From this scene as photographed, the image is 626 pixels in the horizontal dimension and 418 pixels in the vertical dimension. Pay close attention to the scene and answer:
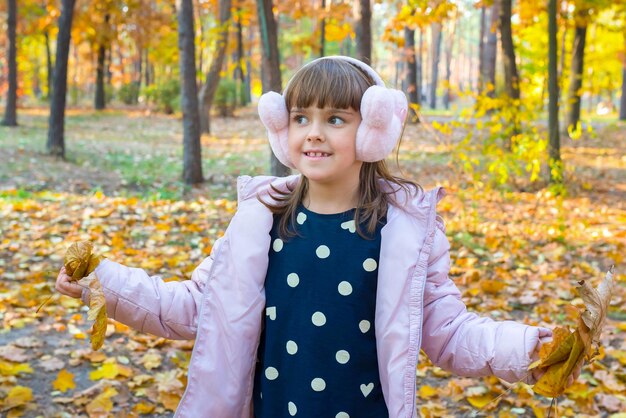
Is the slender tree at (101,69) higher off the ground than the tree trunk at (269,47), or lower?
higher

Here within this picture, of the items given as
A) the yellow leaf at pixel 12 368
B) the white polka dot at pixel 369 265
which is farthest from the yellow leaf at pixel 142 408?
the white polka dot at pixel 369 265

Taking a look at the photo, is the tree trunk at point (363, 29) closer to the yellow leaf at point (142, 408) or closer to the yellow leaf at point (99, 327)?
the yellow leaf at point (142, 408)

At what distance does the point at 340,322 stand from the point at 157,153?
41.0ft

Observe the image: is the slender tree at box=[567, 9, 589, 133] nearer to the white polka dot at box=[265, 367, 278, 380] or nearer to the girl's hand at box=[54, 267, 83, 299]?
the white polka dot at box=[265, 367, 278, 380]

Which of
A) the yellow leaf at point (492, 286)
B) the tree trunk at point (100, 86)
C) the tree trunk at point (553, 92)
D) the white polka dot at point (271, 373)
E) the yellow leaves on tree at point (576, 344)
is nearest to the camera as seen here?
the yellow leaves on tree at point (576, 344)

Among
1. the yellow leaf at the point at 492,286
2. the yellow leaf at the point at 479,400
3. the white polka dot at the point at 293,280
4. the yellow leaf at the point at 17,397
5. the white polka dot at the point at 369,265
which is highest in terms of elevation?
the white polka dot at the point at 369,265

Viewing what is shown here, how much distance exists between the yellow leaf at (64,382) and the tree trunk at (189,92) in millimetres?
5986

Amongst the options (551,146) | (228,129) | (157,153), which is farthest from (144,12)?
(551,146)

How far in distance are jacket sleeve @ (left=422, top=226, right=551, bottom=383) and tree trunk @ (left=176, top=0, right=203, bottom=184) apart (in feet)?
24.9

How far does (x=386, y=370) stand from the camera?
177cm

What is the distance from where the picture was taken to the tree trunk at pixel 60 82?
35.9ft

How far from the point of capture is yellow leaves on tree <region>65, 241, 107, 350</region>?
5.46ft

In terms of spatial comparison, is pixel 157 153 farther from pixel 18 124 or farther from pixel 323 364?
pixel 323 364

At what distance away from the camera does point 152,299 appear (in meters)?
1.89
